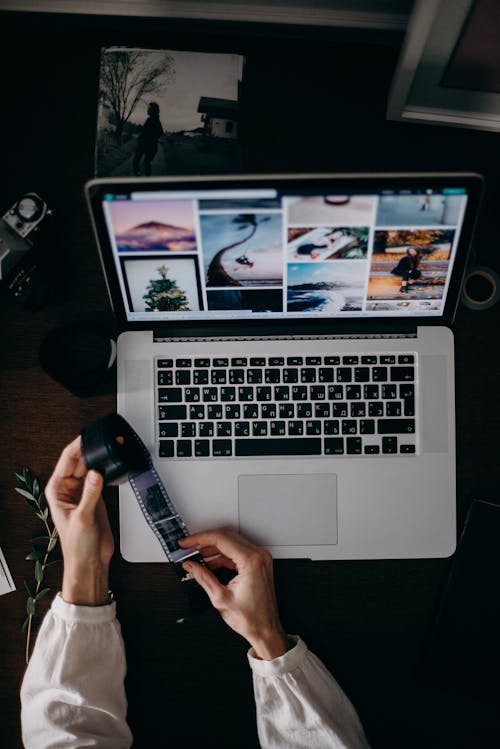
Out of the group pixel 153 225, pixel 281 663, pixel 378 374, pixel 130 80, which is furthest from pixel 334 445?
pixel 130 80

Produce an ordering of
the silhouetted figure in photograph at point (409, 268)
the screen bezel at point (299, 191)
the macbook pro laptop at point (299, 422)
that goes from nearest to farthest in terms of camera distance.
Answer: the screen bezel at point (299, 191), the silhouetted figure in photograph at point (409, 268), the macbook pro laptop at point (299, 422)

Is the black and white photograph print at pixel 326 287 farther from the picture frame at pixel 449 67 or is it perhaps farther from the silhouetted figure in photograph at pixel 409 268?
the picture frame at pixel 449 67

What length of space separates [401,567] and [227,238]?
0.61m

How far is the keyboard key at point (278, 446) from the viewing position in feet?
3.17

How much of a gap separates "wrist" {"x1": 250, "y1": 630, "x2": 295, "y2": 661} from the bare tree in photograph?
0.84 meters

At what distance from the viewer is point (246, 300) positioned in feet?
3.04

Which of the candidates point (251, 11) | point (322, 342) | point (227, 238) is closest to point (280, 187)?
point (227, 238)

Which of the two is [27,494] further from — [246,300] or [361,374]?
[361,374]

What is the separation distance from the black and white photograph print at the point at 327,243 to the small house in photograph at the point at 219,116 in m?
0.29

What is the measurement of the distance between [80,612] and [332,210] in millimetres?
714

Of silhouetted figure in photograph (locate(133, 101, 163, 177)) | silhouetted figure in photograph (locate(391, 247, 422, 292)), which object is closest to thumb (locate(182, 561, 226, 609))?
silhouetted figure in photograph (locate(391, 247, 422, 292))

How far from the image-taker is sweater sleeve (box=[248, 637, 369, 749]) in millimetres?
888

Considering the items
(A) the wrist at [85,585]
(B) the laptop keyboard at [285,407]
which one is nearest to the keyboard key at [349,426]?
(B) the laptop keyboard at [285,407]

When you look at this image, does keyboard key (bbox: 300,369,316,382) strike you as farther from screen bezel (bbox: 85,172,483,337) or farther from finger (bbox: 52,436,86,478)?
finger (bbox: 52,436,86,478)
